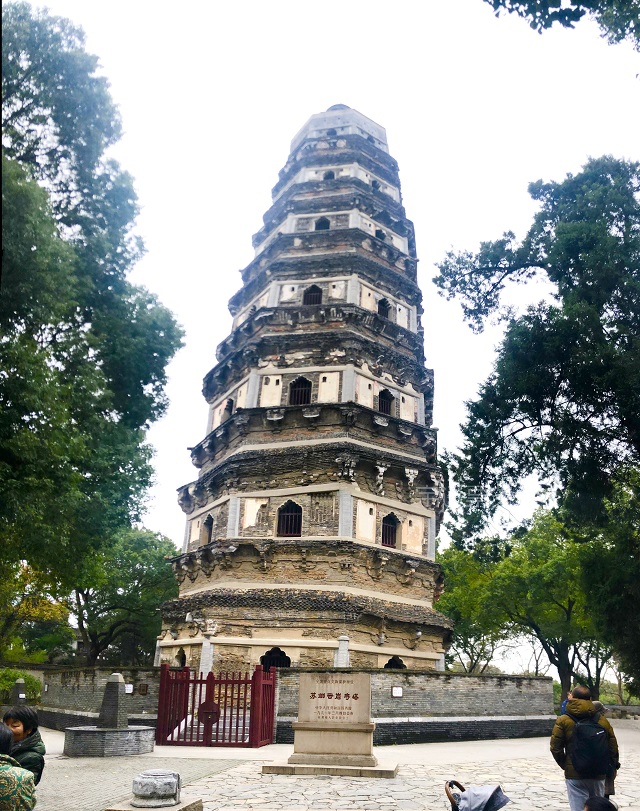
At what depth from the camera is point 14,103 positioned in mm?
12859

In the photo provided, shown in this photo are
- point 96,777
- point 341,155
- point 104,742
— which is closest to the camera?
point 96,777

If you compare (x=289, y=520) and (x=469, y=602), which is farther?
(x=469, y=602)

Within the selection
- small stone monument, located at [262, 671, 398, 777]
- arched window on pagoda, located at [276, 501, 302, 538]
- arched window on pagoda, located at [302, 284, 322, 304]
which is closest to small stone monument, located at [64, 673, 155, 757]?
small stone monument, located at [262, 671, 398, 777]

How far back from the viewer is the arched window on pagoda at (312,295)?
2522 centimetres

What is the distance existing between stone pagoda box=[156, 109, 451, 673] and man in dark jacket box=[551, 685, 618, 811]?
39.4 feet

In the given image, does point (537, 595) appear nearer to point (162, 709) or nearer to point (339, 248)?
point (339, 248)

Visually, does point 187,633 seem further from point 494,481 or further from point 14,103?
point 14,103

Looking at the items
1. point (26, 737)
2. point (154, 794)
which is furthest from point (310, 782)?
point (26, 737)

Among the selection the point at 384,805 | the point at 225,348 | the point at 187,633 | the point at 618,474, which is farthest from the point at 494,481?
the point at 225,348

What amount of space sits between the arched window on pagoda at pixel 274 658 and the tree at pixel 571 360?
660cm

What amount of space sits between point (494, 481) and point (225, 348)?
1421 cm

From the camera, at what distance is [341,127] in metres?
30.5

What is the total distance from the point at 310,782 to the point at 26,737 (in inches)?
219

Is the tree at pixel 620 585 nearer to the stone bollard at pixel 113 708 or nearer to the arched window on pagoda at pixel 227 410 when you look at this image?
the stone bollard at pixel 113 708
